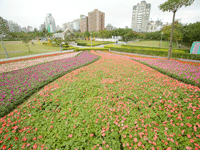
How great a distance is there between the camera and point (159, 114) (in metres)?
4.37

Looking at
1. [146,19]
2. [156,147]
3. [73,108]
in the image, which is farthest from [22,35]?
[146,19]

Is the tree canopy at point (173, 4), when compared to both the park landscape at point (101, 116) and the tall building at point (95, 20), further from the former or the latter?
the tall building at point (95, 20)

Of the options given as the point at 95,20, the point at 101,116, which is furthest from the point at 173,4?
the point at 95,20

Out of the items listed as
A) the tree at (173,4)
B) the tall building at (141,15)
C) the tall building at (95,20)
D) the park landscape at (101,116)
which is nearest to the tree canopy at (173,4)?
the tree at (173,4)

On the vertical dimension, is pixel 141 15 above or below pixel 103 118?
above

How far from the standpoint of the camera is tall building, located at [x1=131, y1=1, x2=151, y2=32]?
123075 millimetres

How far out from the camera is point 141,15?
124 meters

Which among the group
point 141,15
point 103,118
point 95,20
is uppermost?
point 141,15

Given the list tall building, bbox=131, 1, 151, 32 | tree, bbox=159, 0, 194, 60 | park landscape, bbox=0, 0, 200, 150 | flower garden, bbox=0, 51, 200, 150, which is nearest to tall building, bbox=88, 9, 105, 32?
tall building, bbox=131, 1, 151, 32

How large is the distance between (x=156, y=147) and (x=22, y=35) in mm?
31130

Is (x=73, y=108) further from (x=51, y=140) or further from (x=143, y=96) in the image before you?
(x=143, y=96)

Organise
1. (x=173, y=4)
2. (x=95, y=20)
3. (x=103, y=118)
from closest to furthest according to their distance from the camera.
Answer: (x=103, y=118), (x=173, y=4), (x=95, y=20)

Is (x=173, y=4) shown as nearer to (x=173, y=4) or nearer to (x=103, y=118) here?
(x=173, y=4)

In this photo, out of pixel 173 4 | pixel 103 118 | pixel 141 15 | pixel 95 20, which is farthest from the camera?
pixel 95 20
